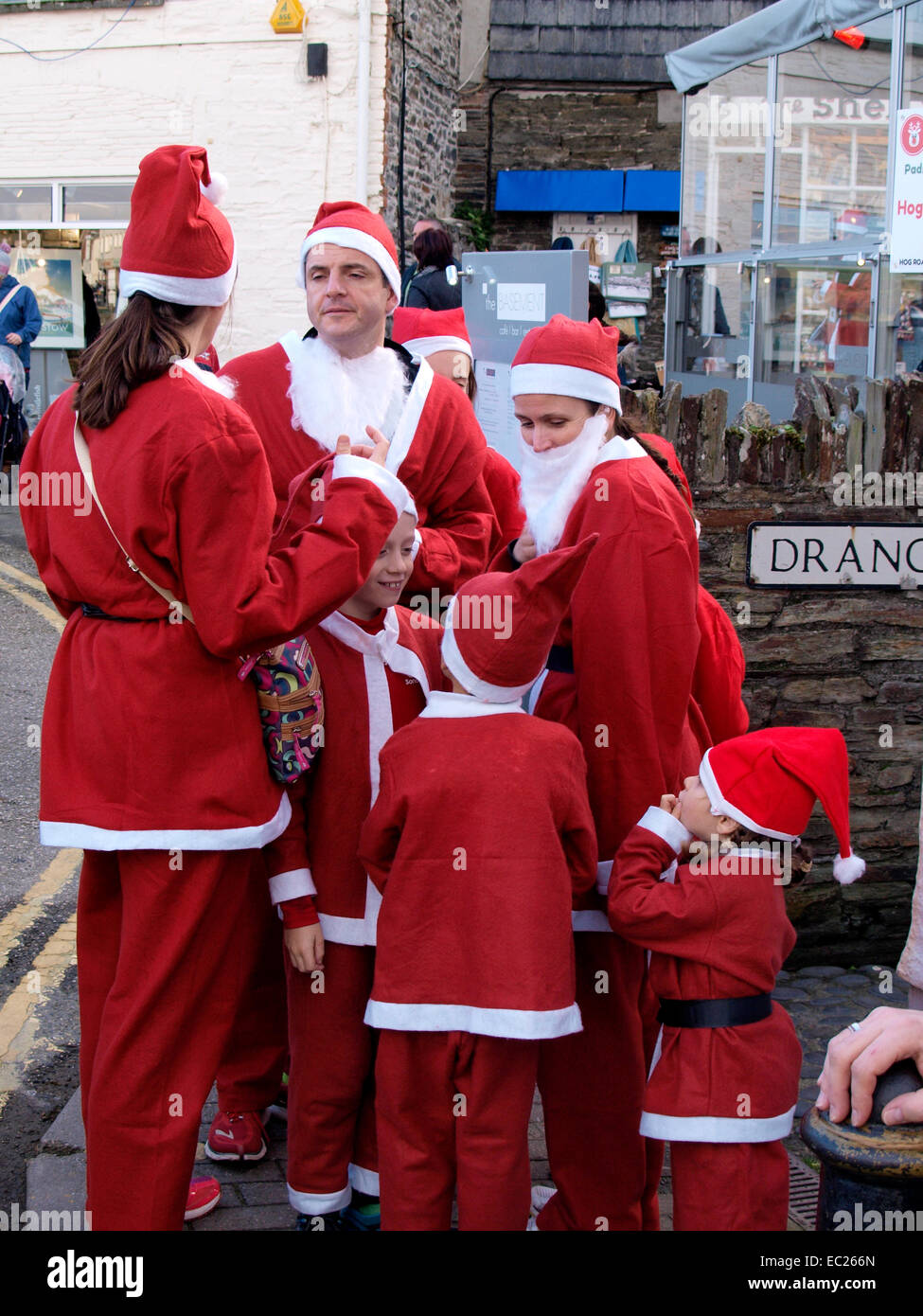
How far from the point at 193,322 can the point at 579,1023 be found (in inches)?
62.9

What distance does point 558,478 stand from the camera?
306cm

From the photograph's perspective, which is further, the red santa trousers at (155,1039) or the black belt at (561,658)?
the black belt at (561,658)

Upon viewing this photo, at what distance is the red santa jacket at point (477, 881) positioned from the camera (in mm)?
2586

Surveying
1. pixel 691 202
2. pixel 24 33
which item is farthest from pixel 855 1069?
pixel 24 33

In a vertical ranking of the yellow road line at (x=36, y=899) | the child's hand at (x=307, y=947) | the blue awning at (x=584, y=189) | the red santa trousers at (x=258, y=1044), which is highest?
the blue awning at (x=584, y=189)

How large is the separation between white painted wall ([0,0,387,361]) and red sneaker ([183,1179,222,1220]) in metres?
10.8

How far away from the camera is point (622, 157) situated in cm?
1856

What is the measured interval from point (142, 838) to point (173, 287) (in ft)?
3.47

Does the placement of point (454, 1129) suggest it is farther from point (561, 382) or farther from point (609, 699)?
point (561, 382)

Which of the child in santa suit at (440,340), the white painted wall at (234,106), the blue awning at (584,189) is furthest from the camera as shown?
the blue awning at (584,189)

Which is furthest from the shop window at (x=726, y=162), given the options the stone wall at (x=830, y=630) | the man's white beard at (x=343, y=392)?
the man's white beard at (x=343, y=392)

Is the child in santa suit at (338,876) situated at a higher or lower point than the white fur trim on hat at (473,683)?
A: lower

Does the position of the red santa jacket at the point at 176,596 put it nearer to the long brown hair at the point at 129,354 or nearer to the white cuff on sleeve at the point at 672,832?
the long brown hair at the point at 129,354
